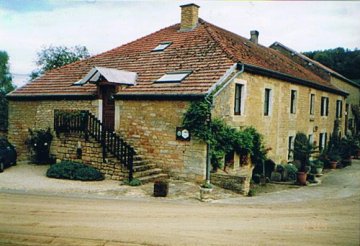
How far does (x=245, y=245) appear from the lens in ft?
19.0

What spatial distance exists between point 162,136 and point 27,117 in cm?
835

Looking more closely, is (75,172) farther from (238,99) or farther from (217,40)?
(217,40)

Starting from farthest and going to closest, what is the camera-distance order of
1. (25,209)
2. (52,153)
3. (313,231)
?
(52,153), (25,209), (313,231)

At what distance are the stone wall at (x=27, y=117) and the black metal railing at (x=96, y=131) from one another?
5.23 ft

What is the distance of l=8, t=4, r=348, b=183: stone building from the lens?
1219cm

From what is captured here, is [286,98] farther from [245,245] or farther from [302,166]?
[245,245]

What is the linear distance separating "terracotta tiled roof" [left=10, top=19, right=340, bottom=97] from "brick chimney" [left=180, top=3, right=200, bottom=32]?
336 mm

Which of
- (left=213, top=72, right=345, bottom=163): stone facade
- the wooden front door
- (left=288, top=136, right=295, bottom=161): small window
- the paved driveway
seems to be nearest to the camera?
the paved driveway

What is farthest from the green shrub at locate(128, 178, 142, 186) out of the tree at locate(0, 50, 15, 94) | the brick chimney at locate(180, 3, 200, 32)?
the tree at locate(0, 50, 15, 94)

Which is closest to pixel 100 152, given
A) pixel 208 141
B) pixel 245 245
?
pixel 208 141

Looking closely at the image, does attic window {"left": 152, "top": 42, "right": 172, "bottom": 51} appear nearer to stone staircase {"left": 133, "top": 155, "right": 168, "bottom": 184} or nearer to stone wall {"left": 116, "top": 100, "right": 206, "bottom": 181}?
stone wall {"left": 116, "top": 100, "right": 206, "bottom": 181}

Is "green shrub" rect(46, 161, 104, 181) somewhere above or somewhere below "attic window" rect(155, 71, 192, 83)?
below

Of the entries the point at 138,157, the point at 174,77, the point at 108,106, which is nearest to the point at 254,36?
the point at 174,77

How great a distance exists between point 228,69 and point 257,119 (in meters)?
3.44
